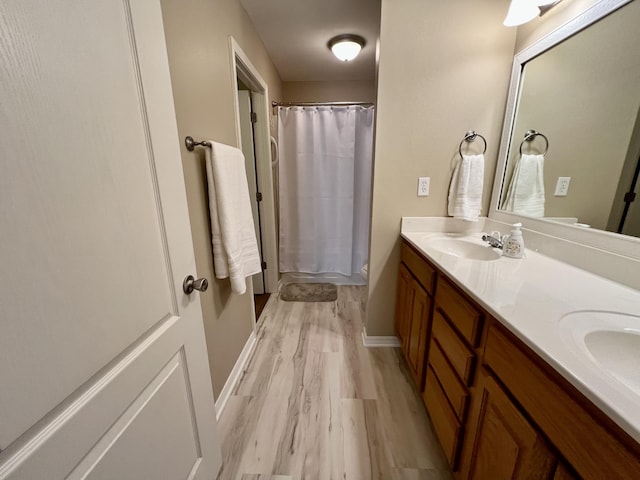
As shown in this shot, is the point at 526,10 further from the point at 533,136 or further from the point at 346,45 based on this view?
the point at 346,45

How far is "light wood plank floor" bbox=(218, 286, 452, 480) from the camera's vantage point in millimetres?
1101

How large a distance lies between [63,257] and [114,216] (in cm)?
13

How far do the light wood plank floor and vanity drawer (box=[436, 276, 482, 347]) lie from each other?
708 mm

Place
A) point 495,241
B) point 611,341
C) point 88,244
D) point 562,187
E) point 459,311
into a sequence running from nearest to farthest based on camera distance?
point 88,244
point 611,341
point 459,311
point 562,187
point 495,241

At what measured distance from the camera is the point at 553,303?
74 cm

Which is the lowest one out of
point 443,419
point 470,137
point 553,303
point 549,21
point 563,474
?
point 443,419

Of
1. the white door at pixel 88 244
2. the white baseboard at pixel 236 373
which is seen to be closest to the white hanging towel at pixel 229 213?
the white door at pixel 88 244

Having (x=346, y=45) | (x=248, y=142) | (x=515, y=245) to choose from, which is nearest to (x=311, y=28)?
(x=346, y=45)

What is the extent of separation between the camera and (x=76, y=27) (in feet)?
1.52

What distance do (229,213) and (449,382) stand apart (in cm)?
119

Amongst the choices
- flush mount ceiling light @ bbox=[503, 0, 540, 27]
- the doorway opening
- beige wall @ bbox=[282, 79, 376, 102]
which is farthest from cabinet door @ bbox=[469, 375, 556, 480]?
beige wall @ bbox=[282, 79, 376, 102]

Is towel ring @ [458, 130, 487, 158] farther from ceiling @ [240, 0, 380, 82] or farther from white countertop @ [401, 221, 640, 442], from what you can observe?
ceiling @ [240, 0, 380, 82]

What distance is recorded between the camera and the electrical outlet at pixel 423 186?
1.60 m

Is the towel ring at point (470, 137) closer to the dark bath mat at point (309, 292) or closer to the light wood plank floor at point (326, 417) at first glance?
the light wood plank floor at point (326, 417)
